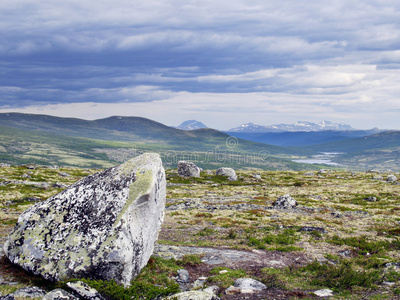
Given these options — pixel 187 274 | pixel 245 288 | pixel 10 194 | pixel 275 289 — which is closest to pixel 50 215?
pixel 187 274

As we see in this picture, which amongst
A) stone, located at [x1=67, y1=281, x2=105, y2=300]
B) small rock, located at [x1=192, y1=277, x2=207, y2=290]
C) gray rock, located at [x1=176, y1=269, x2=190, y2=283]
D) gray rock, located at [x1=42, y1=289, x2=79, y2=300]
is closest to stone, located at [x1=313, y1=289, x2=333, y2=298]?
small rock, located at [x1=192, y1=277, x2=207, y2=290]

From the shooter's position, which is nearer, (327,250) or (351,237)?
(327,250)

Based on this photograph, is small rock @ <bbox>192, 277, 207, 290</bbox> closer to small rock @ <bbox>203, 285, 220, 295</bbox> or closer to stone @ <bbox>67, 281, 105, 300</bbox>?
small rock @ <bbox>203, 285, 220, 295</bbox>

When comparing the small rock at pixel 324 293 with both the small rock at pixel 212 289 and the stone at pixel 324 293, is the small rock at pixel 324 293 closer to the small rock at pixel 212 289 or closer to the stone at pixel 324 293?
the stone at pixel 324 293

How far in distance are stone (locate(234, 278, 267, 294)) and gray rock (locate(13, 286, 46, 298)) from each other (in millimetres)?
9336

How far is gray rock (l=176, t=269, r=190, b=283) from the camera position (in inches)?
672

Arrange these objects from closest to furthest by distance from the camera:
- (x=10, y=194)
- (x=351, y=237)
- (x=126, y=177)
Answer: (x=126, y=177) → (x=351, y=237) → (x=10, y=194)

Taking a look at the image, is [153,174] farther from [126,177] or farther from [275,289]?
[275,289]

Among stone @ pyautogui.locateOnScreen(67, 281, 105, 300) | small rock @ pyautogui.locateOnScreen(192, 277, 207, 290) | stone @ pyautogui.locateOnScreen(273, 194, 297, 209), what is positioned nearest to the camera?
stone @ pyautogui.locateOnScreen(67, 281, 105, 300)

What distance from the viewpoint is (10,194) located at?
5569cm

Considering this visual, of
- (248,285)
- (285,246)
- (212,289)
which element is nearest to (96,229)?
(212,289)

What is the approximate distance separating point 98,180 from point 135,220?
3.32m

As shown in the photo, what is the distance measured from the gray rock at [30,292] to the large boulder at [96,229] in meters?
1.09

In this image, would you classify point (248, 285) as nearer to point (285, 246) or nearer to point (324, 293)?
point (324, 293)
